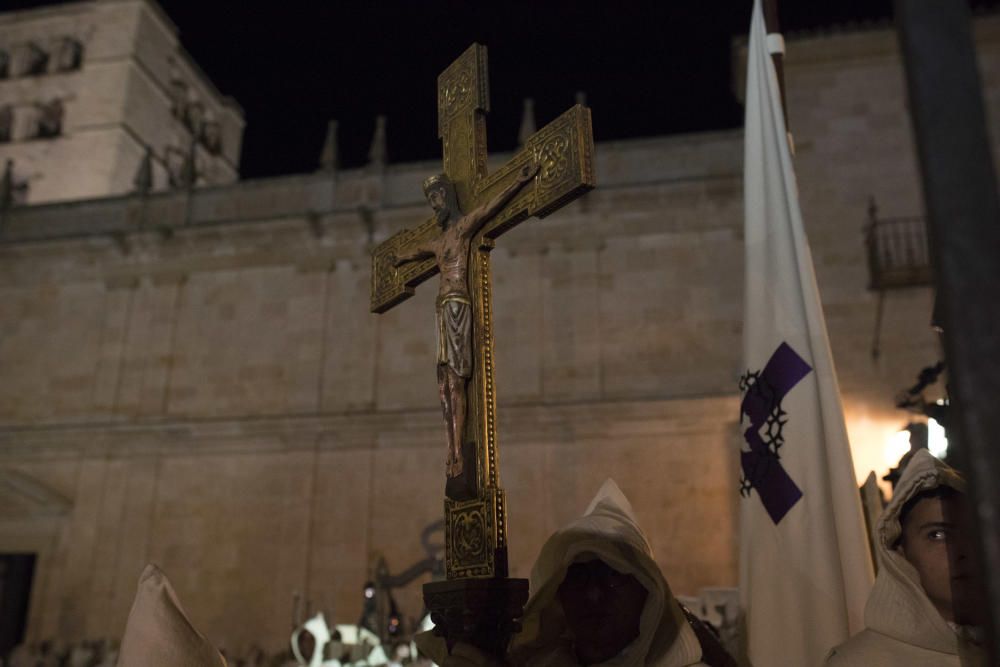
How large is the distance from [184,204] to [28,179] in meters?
12.3

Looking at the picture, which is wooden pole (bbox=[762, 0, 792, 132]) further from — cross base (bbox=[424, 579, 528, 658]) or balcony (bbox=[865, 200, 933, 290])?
balcony (bbox=[865, 200, 933, 290])

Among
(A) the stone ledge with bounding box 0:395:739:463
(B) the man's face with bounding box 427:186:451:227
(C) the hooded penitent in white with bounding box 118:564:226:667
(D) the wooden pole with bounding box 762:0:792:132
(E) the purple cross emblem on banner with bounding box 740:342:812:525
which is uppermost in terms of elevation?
(D) the wooden pole with bounding box 762:0:792:132

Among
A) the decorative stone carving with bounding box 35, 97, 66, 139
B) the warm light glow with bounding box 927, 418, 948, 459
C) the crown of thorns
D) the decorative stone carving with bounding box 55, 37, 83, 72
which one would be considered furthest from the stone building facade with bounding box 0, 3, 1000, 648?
the decorative stone carving with bounding box 55, 37, 83, 72

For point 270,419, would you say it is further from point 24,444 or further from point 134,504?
point 24,444

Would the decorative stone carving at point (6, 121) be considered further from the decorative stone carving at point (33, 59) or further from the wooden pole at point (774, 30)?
the wooden pole at point (774, 30)

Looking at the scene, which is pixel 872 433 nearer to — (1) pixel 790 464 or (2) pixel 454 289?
(1) pixel 790 464

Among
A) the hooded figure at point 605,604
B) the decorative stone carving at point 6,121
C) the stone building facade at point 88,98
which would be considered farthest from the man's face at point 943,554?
the decorative stone carving at point 6,121

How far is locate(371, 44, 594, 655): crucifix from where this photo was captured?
2.71 metres

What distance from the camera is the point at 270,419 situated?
1572 centimetres

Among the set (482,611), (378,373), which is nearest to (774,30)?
(482,611)

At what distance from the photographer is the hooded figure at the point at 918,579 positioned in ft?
7.23

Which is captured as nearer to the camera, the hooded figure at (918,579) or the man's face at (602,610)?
the hooded figure at (918,579)

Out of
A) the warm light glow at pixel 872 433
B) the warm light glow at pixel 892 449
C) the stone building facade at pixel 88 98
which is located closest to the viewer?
the warm light glow at pixel 892 449

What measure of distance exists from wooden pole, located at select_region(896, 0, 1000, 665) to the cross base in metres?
1.87
